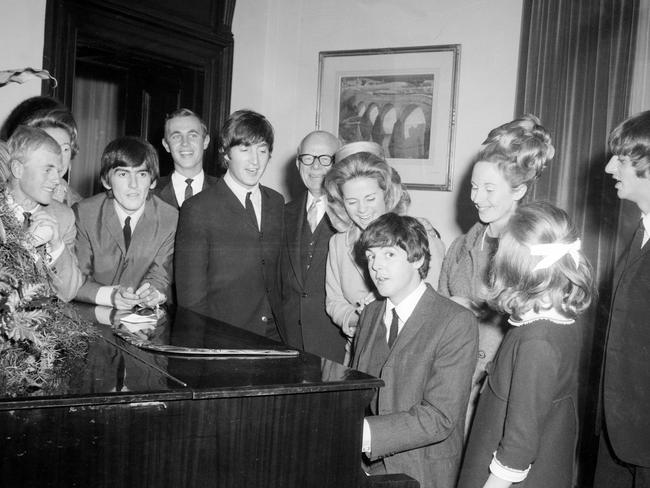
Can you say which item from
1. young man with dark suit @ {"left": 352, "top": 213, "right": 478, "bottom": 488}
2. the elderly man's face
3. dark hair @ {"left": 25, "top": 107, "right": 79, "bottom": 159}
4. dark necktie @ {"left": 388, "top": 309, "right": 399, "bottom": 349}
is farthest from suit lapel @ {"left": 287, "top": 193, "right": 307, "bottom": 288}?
dark hair @ {"left": 25, "top": 107, "right": 79, "bottom": 159}

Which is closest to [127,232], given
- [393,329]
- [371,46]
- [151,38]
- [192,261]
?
[192,261]

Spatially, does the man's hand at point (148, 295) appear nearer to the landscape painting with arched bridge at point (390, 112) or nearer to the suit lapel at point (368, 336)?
the suit lapel at point (368, 336)

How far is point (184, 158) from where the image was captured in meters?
4.16

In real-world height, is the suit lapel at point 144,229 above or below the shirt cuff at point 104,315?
above

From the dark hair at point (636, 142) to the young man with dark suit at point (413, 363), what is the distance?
762mm

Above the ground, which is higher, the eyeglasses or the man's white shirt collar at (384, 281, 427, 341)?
the eyeglasses

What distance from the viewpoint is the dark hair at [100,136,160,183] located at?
332 cm

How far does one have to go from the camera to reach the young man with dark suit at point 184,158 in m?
4.12

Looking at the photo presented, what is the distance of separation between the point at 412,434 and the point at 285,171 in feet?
13.3

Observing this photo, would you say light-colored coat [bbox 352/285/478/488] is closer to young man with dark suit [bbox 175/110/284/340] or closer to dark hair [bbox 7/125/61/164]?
young man with dark suit [bbox 175/110/284/340]

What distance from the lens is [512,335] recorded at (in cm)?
208

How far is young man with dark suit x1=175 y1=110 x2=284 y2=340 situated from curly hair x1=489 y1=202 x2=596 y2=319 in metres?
1.57

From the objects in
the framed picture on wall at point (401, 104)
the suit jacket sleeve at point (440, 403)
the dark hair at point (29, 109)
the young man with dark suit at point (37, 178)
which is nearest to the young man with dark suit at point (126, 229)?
the young man with dark suit at point (37, 178)

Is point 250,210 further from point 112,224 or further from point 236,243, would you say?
point 112,224
